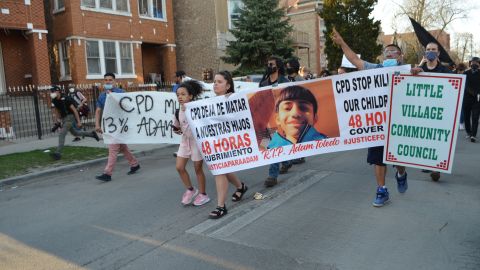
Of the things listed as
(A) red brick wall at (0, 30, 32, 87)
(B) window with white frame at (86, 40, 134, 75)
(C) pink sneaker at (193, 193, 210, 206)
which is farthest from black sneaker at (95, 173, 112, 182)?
(B) window with white frame at (86, 40, 134, 75)

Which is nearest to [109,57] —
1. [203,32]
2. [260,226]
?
[203,32]

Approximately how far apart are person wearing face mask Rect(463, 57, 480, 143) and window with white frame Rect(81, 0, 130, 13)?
1723 centimetres

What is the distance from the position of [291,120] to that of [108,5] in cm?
1929

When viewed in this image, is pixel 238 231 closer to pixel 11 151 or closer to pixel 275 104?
pixel 275 104

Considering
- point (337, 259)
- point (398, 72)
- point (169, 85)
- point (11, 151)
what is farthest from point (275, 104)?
point (169, 85)

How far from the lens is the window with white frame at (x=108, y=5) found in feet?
69.4

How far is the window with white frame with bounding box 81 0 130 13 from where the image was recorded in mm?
21158

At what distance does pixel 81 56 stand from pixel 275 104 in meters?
17.4

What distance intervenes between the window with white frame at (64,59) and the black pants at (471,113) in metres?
17.6

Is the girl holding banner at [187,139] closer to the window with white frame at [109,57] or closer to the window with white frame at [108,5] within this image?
the window with white frame at [109,57]

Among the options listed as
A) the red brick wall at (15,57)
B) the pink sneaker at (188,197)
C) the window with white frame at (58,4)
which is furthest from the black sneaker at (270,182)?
the window with white frame at (58,4)

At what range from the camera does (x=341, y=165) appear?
7910 mm

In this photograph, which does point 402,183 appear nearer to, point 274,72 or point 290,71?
point 274,72

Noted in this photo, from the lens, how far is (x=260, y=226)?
15.7ft
